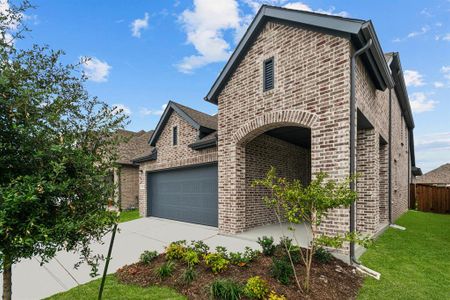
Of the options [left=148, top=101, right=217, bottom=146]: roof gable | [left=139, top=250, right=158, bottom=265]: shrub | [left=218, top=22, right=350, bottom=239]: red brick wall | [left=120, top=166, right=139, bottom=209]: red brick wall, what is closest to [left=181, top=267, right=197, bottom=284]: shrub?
[left=139, top=250, right=158, bottom=265]: shrub

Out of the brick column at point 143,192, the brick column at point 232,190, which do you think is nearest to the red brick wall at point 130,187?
the brick column at point 143,192

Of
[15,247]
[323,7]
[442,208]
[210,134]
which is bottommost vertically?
[442,208]

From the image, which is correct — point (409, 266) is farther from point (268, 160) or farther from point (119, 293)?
point (119, 293)

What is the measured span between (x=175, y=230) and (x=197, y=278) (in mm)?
4892

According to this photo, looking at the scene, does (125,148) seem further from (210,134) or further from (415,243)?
(415,243)

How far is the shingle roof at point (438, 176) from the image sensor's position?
30.5 metres

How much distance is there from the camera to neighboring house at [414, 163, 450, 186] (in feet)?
99.2

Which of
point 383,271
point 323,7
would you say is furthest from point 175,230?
point 323,7

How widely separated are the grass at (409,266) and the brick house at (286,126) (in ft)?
2.65

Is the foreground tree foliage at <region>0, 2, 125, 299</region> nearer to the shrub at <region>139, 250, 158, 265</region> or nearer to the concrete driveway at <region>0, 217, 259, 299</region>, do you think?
the concrete driveway at <region>0, 217, 259, 299</region>

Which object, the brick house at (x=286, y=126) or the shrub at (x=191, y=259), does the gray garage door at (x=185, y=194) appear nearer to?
the brick house at (x=286, y=126)

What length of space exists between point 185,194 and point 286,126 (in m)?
5.25

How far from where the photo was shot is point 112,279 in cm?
492

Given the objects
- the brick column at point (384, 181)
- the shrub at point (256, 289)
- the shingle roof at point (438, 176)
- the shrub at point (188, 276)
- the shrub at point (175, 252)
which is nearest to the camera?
the shrub at point (256, 289)
